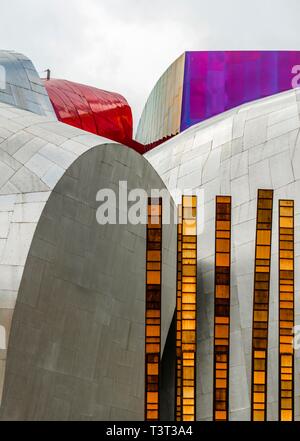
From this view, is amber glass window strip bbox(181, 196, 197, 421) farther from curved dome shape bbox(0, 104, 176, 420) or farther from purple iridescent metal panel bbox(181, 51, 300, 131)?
purple iridescent metal panel bbox(181, 51, 300, 131)

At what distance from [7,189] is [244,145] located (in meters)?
→ 10.8

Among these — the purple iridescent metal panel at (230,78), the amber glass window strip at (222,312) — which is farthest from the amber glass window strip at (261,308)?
the purple iridescent metal panel at (230,78)

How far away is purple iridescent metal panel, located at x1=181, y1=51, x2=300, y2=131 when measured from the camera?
208 feet

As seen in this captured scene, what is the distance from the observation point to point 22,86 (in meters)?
47.1

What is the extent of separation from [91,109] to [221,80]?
779 centimetres

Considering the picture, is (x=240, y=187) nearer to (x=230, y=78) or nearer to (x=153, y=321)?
(x=153, y=321)

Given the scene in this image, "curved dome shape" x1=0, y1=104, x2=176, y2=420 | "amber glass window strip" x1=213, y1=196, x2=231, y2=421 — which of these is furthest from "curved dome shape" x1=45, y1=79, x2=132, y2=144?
"amber glass window strip" x1=213, y1=196, x2=231, y2=421

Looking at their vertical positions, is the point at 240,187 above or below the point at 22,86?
below

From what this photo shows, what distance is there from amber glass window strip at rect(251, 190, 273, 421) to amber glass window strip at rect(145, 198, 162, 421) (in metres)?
2.28

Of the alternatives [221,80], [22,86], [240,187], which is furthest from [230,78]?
[240,187]

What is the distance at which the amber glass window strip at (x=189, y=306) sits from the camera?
33312 millimetres

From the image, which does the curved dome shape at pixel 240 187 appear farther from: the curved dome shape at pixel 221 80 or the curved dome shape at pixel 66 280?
the curved dome shape at pixel 221 80

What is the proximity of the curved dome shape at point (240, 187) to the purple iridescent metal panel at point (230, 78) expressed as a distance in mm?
17825
